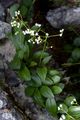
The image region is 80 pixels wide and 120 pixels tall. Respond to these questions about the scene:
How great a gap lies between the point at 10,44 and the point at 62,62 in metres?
0.86

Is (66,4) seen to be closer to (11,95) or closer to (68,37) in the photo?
(68,37)

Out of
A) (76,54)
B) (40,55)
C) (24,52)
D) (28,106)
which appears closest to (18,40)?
(24,52)

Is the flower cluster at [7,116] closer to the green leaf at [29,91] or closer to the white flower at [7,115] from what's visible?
the white flower at [7,115]

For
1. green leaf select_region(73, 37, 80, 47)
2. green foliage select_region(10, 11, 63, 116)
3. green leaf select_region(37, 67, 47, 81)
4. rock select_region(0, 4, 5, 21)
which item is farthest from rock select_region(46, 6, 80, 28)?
green leaf select_region(37, 67, 47, 81)

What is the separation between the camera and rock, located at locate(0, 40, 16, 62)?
2.60 m

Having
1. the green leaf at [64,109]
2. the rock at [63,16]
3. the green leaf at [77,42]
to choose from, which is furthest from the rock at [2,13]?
the green leaf at [64,109]

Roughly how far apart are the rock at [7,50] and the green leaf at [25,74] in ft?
0.44

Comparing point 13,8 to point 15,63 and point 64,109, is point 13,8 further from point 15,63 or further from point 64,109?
point 64,109

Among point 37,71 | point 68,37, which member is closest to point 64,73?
point 68,37

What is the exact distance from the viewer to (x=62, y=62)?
333 centimetres

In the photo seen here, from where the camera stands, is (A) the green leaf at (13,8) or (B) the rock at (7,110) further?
(A) the green leaf at (13,8)

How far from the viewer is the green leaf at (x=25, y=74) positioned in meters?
2.52

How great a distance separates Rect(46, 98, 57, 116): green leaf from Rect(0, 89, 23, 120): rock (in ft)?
0.89

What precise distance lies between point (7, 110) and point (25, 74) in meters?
0.35
